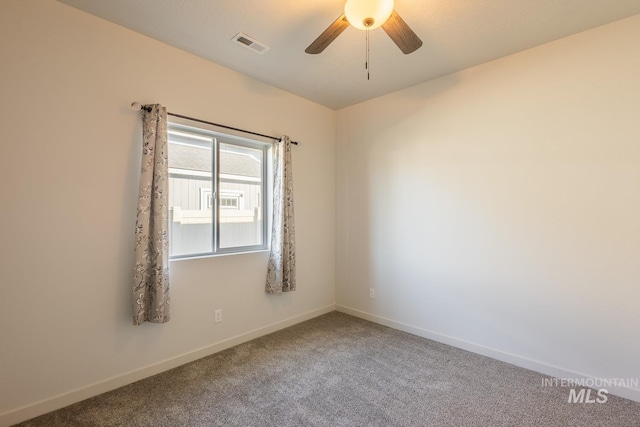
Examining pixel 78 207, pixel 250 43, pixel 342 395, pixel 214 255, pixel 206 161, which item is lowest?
pixel 342 395

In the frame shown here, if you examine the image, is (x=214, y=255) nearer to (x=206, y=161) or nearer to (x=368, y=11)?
(x=206, y=161)

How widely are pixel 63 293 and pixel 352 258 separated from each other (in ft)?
9.12

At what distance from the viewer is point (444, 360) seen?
258cm

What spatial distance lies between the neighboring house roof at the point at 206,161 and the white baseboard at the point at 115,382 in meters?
1.64

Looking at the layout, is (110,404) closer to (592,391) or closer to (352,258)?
(352,258)

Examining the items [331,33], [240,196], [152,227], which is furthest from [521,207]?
[152,227]

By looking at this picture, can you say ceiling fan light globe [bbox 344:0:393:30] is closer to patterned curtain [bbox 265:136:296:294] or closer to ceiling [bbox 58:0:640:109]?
ceiling [bbox 58:0:640:109]

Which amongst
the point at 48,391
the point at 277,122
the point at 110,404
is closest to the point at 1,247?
the point at 48,391

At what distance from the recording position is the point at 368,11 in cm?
Answer: 156

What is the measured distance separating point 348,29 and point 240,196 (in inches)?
70.9

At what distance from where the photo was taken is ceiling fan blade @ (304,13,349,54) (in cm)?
170

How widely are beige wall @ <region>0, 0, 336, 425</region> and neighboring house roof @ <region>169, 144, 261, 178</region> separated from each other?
340mm

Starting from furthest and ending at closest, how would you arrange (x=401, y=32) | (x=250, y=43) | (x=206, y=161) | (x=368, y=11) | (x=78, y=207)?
(x=206, y=161)
(x=250, y=43)
(x=78, y=207)
(x=401, y=32)
(x=368, y=11)

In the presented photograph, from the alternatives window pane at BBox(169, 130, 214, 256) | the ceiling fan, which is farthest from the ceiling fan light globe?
window pane at BBox(169, 130, 214, 256)
